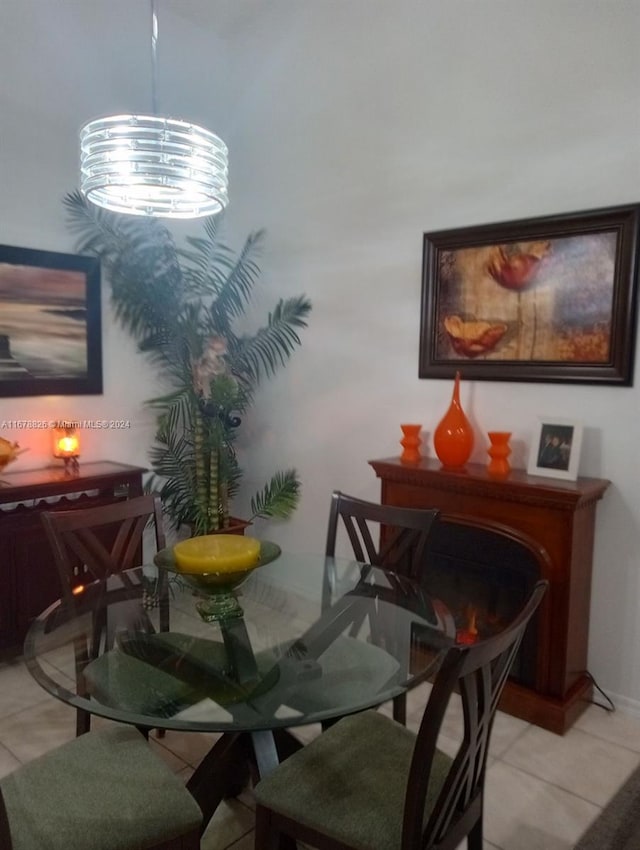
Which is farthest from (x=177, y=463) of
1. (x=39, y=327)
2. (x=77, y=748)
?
(x=77, y=748)

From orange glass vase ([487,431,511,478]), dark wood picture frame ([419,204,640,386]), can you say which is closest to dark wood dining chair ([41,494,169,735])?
Answer: orange glass vase ([487,431,511,478])

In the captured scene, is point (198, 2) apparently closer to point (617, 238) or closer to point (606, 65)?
point (606, 65)

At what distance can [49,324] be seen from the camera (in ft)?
11.2

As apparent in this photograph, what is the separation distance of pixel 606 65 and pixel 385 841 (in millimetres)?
2847

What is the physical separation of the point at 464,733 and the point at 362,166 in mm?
2964

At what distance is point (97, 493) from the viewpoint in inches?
130

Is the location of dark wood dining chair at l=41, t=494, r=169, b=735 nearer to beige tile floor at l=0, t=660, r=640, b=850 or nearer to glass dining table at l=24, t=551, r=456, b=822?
glass dining table at l=24, t=551, r=456, b=822

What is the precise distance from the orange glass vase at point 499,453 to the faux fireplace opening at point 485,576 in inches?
9.5

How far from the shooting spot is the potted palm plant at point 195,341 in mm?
3611

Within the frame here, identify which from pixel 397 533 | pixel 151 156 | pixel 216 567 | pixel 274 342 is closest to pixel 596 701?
pixel 397 533

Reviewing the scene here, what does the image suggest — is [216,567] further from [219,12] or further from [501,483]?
[219,12]

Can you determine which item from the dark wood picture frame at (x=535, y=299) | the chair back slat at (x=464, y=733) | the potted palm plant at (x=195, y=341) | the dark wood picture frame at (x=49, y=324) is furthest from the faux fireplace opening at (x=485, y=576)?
the dark wood picture frame at (x=49, y=324)

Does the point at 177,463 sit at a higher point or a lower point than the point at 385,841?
higher

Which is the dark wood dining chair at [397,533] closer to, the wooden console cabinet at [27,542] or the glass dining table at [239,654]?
the glass dining table at [239,654]
